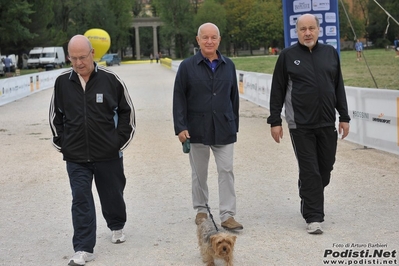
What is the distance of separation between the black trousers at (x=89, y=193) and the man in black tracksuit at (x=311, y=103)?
5.39 feet

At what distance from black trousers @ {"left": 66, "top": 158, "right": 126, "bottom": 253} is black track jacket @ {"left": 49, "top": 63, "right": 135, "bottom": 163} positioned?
0.32 ft

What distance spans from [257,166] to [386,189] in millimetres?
2426

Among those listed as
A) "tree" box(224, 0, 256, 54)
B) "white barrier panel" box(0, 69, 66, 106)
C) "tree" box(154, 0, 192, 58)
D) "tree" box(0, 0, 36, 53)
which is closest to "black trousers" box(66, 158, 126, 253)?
"white barrier panel" box(0, 69, 66, 106)

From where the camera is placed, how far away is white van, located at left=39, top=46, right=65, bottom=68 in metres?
64.6

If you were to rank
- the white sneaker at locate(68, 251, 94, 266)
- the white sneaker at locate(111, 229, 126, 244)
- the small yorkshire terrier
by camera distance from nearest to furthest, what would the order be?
the small yorkshire terrier, the white sneaker at locate(68, 251, 94, 266), the white sneaker at locate(111, 229, 126, 244)

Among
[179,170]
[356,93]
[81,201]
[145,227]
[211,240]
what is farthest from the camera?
[356,93]

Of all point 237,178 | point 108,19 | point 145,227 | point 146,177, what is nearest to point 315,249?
point 145,227

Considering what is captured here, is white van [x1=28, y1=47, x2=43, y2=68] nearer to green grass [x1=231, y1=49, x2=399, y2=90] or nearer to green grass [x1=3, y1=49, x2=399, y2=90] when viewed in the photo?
green grass [x1=3, y1=49, x2=399, y2=90]

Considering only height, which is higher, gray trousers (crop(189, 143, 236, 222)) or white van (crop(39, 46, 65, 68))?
white van (crop(39, 46, 65, 68))

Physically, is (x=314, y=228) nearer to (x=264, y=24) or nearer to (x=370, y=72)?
(x=370, y=72)

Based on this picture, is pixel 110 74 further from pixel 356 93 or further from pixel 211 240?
pixel 356 93

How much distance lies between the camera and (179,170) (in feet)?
31.3

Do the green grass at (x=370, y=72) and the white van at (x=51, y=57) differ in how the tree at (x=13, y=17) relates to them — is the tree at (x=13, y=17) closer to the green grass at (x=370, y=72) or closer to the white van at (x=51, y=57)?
the green grass at (x=370, y=72)

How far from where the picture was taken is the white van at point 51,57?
6456 centimetres
